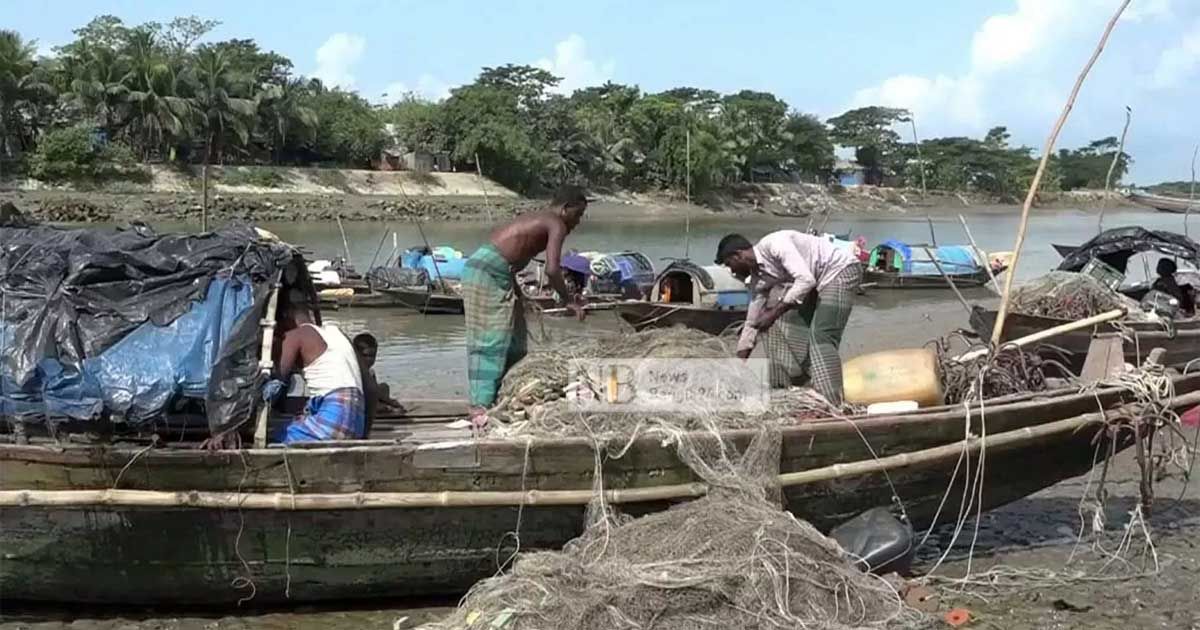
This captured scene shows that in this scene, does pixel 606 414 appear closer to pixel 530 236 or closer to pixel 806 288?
pixel 530 236

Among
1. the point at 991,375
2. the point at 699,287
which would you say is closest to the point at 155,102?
the point at 699,287

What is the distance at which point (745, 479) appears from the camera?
5.61 metres

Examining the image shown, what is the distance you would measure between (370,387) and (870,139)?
265ft

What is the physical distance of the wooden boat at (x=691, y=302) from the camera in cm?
1639

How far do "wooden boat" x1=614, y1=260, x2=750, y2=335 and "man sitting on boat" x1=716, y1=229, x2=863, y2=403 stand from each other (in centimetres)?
902

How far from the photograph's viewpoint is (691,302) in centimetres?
1783

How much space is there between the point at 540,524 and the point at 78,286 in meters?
2.61

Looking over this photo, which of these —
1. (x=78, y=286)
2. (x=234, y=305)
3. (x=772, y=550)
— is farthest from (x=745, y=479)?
(x=78, y=286)

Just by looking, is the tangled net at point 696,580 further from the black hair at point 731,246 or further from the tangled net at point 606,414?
the black hair at point 731,246

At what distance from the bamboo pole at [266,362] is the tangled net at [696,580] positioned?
1.26 m

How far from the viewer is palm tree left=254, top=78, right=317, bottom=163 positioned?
48.0 metres

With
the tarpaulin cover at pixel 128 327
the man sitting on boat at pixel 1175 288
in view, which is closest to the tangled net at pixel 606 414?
the tarpaulin cover at pixel 128 327

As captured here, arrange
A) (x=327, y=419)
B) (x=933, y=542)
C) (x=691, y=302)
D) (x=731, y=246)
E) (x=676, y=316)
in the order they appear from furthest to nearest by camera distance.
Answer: (x=691, y=302) → (x=676, y=316) → (x=933, y=542) → (x=731, y=246) → (x=327, y=419)

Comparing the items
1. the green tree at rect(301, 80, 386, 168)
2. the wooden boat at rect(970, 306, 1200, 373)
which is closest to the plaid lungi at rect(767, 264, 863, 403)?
the wooden boat at rect(970, 306, 1200, 373)
